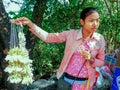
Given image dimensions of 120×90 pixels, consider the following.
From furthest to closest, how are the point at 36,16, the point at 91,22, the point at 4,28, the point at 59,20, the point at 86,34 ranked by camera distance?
the point at 59,20 < the point at 36,16 < the point at 4,28 < the point at 86,34 < the point at 91,22

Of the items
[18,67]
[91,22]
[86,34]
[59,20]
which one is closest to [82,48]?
[86,34]

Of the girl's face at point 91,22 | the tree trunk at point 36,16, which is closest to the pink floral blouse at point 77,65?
the girl's face at point 91,22

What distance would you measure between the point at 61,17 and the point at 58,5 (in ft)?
1.04

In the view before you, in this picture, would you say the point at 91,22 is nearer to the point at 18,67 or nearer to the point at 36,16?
the point at 18,67

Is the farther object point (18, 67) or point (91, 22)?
point (91, 22)

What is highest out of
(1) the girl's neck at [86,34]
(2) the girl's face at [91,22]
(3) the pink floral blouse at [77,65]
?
(2) the girl's face at [91,22]

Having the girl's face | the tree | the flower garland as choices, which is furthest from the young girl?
the tree

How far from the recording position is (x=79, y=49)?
11.8 ft

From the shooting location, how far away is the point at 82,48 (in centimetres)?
357

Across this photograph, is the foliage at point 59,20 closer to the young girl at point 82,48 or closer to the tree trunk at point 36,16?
the tree trunk at point 36,16

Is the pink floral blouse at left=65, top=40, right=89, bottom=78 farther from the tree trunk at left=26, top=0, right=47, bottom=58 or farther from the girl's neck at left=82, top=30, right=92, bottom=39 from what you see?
the tree trunk at left=26, top=0, right=47, bottom=58

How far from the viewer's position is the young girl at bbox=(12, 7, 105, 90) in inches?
141

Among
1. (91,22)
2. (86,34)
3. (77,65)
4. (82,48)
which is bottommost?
(77,65)

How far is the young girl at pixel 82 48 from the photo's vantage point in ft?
11.7
